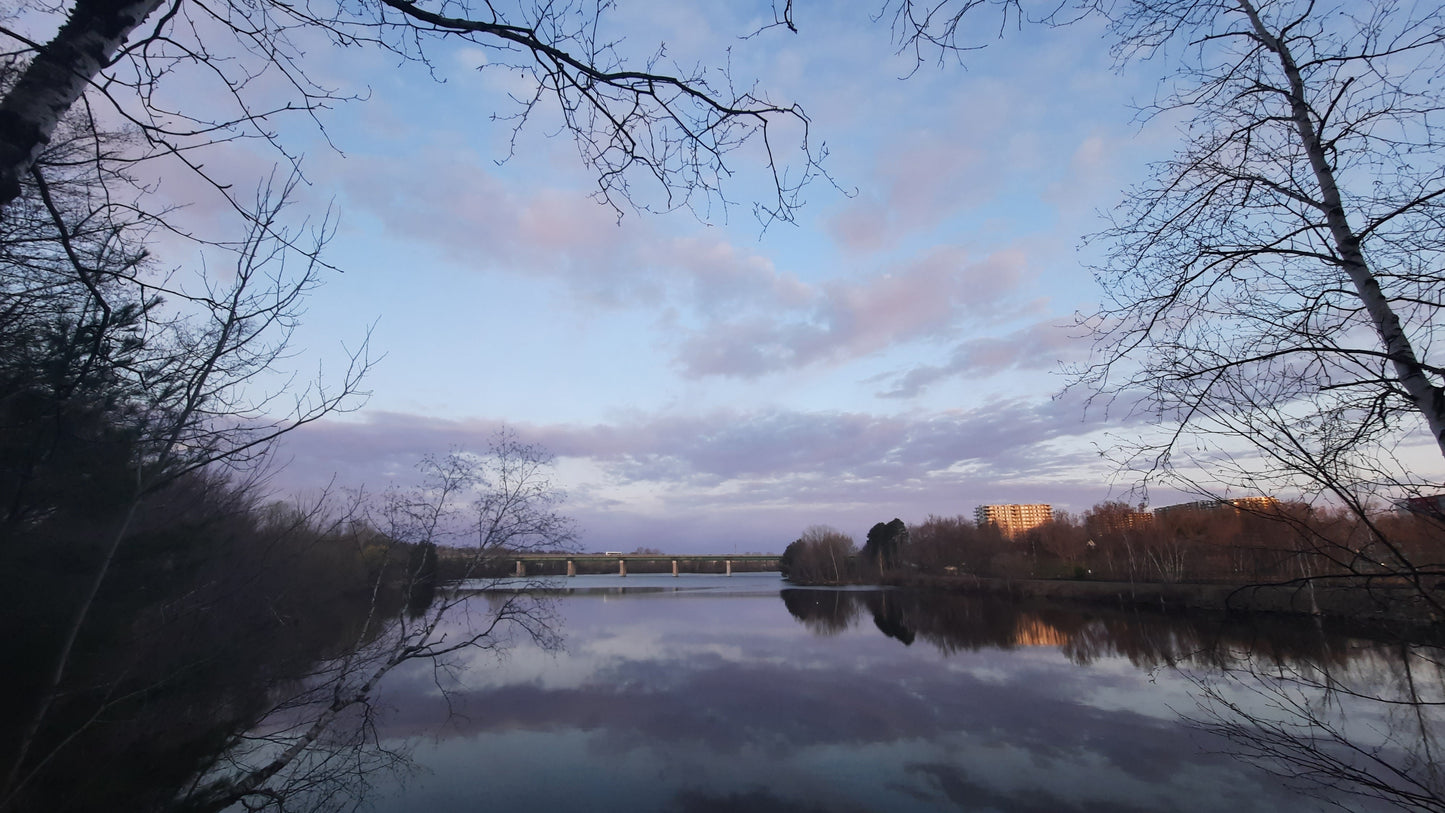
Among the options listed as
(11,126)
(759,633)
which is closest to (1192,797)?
(11,126)

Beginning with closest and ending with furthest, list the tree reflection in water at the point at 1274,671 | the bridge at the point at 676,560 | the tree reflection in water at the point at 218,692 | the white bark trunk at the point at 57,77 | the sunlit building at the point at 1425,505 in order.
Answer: the white bark trunk at the point at 57,77 < the sunlit building at the point at 1425,505 < the tree reflection in water at the point at 1274,671 < the tree reflection in water at the point at 218,692 < the bridge at the point at 676,560

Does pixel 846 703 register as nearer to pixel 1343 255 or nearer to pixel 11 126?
pixel 1343 255

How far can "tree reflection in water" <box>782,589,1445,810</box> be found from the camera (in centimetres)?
269

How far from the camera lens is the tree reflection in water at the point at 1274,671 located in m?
2.69

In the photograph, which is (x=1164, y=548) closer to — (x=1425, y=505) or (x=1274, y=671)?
(x=1274, y=671)

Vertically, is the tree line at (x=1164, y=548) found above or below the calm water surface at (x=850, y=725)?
above

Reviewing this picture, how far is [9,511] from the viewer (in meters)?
7.19

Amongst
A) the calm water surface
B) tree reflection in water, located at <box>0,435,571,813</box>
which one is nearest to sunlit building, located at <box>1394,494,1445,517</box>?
the calm water surface

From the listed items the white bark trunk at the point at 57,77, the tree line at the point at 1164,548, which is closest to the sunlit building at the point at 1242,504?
the tree line at the point at 1164,548

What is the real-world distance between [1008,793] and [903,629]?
21.3 metres

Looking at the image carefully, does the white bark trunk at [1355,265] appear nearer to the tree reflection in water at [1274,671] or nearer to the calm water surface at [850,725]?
the tree reflection in water at [1274,671]

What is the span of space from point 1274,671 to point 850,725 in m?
9.23

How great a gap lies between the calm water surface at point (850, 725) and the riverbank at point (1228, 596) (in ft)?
1.57

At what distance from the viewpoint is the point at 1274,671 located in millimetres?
13578
